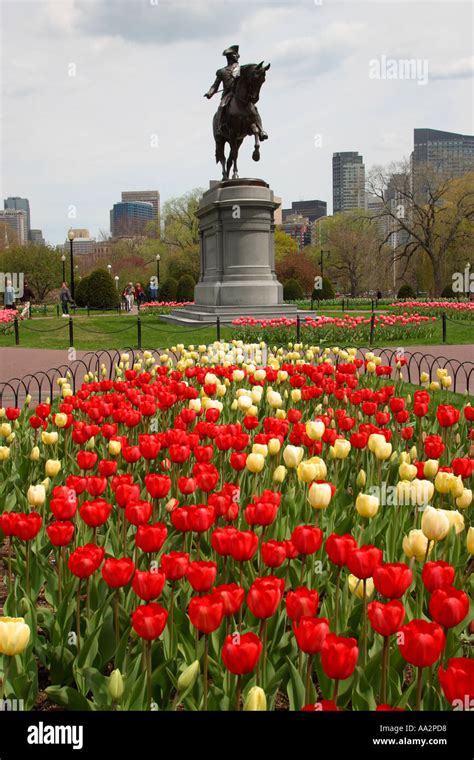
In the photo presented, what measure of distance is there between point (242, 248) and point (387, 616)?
2338 centimetres

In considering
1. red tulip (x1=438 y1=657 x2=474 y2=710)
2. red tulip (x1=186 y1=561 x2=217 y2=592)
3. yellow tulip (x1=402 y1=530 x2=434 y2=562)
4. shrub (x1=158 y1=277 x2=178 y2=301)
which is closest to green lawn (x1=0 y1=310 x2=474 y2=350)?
yellow tulip (x1=402 y1=530 x2=434 y2=562)

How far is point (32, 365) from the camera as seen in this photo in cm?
1524

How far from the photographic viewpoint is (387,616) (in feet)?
6.40

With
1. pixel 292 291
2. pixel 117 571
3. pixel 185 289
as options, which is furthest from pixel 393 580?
pixel 292 291

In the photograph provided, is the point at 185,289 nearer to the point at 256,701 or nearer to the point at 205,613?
the point at 205,613

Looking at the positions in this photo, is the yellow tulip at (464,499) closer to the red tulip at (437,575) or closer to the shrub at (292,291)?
the red tulip at (437,575)

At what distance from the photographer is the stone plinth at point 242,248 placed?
79.9 feet

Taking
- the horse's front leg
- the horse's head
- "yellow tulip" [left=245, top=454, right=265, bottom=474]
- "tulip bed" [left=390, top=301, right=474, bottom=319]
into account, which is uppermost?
the horse's head

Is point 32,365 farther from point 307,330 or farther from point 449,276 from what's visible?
point 449,276

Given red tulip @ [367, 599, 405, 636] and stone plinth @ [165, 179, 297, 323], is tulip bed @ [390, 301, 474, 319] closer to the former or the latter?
stone plinth @ [165, 179, 297, 323]

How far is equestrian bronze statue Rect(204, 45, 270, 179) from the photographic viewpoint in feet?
77.5

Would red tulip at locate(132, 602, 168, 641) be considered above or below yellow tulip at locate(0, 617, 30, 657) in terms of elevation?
above

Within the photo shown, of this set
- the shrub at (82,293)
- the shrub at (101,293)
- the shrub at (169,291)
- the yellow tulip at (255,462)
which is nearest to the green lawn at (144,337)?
the yellow tulip at (255,462)
